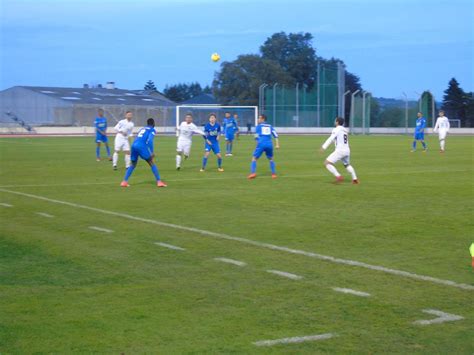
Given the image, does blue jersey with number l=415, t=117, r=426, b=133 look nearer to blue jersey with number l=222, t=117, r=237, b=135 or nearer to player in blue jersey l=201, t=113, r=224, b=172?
blue jersey with number l=222, t=117, r=237, b=135

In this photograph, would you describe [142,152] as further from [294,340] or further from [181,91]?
[181,91]

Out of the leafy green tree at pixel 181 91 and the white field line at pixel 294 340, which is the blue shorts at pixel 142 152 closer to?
the white field line at pixel 294 340

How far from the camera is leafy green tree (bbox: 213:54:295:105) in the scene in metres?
99.8

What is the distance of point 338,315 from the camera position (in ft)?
22.7

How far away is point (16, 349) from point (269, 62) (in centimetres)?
9814

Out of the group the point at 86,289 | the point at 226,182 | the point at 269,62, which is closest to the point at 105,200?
the point at 226,182

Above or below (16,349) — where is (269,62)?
above

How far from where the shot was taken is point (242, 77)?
101 m

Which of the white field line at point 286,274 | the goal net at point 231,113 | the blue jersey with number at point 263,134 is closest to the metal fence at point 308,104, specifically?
the goal net at point 231,113

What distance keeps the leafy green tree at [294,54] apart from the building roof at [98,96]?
65.7ft

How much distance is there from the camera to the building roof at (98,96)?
3541 inches

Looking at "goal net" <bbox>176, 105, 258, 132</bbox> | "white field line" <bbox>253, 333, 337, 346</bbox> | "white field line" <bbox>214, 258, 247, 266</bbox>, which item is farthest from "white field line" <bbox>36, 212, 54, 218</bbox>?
"goal net" <bbox>176, 105, 258, 132</bbox>

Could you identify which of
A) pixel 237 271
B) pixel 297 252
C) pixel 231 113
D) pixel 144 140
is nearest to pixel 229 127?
pixel 144 140

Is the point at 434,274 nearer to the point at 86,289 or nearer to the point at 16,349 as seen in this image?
the point at 86,289
